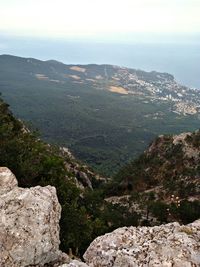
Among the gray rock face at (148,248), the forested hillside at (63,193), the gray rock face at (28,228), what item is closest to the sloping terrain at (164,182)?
the forested hillside at (63,193)

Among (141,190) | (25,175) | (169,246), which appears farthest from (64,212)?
(141,190)

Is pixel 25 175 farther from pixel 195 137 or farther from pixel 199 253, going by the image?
pixel 195 137

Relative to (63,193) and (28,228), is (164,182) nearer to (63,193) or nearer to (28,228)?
(63,193)

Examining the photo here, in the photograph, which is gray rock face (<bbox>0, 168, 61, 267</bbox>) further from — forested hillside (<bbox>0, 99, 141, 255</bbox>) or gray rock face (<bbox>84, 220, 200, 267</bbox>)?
forested hillside (<bbox>0, 99, 141, 255</bbox>)

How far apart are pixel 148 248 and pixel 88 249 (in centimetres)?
299

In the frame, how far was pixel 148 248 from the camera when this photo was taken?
58.3ft

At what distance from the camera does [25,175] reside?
37.1 meters

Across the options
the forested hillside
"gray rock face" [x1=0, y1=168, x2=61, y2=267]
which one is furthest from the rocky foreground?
the forested hillside

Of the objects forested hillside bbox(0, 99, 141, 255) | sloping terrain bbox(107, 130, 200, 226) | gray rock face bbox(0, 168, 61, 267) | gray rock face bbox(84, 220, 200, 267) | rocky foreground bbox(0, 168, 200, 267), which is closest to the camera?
gray rock face bbox(84, 220, 200, 267)

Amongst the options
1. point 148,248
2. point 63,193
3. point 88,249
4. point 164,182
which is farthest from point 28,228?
point 164,182

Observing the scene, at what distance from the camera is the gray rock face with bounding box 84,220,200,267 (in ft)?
55.0

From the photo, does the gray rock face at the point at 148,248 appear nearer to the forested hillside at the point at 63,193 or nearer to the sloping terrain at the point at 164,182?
the forested hillside at the point at 63,193

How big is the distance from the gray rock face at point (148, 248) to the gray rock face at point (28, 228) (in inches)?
85.0

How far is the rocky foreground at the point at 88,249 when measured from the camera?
56.0ft
